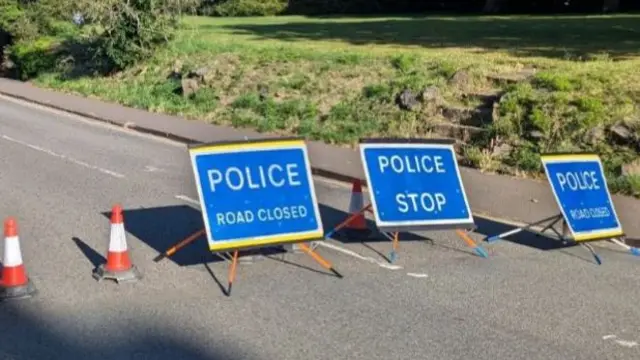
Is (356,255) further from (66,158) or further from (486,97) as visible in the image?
(486,97)

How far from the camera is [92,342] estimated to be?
672 cm

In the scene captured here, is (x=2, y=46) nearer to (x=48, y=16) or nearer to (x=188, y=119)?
(x=48, y=16)

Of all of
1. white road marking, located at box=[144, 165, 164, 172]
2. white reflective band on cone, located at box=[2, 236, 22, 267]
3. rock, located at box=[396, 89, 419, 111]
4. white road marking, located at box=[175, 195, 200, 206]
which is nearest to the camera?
white reflective band on cone, located at box=[2, 236, 22, 267]

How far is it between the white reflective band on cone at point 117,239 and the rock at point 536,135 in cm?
802

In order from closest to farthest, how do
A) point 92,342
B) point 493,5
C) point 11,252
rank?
point 92,342 < point 11,252 < point 493,5

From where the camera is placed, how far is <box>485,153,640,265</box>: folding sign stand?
969 cm

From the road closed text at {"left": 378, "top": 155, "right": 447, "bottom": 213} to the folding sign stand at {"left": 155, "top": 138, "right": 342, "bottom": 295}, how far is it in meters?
1.02

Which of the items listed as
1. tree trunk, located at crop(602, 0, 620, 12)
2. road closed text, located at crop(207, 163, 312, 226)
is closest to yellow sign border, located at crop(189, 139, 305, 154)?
road closed text, located at crop(207, 163, 312, 226)

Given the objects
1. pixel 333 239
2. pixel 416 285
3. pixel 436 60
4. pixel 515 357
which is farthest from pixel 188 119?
pixel 515 357

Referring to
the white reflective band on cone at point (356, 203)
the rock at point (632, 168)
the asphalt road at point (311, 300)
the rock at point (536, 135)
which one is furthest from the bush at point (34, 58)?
the white reflective band on cone at point (356, 203)

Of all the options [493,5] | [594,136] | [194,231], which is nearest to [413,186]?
[194,231]

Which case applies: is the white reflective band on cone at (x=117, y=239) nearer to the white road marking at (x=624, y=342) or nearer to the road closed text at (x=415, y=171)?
the road closed text at (x=415, y=171)

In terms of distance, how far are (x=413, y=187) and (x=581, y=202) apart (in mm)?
1712

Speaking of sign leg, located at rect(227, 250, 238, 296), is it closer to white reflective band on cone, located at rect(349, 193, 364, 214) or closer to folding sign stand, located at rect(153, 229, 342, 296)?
folding sign stand, located at rect(153, 229, 342, 296)
